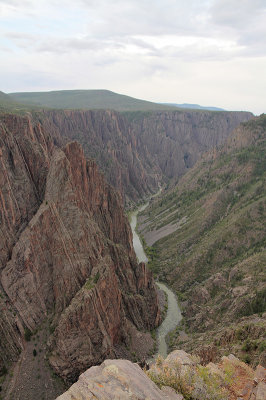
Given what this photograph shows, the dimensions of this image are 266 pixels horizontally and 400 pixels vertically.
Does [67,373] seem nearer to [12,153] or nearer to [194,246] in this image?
[12,153]

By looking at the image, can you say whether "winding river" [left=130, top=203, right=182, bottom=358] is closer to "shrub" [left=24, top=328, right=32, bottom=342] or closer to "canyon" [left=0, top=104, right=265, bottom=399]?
"canyon" [left=0, top=104, right=265, bottom=399]

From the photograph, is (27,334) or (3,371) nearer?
(3,371)

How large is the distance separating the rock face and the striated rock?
94.2 feet

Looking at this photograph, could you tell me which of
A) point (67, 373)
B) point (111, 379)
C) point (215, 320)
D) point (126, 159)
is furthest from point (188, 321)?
point (126, 159)

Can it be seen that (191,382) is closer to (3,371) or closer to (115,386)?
(115,386)

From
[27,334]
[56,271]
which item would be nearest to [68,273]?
[56,271]

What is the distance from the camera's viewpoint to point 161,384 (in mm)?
15164

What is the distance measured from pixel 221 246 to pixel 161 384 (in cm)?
6176

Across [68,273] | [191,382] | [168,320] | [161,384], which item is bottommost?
[168,320]

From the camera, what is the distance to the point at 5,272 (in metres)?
42.4

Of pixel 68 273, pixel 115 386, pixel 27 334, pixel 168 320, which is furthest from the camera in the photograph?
pixel 168 320

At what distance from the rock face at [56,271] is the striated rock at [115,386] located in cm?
2870

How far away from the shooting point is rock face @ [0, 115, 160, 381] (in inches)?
1602

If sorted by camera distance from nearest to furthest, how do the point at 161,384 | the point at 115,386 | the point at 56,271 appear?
the point at 115,386
the point at 161,384
the point at 56,271
